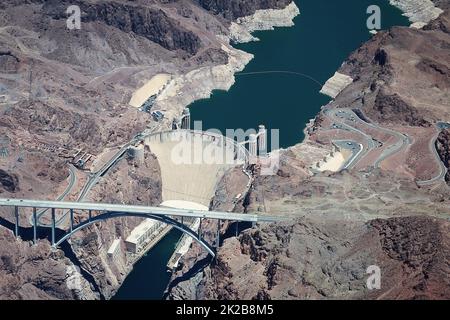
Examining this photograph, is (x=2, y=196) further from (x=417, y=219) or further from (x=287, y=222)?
(x=417, y=219)

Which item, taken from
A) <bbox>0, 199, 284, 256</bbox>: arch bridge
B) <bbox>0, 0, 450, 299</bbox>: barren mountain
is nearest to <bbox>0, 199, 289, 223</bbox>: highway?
<bbox>0, 199, 284, 256</bbox>: arch bridge

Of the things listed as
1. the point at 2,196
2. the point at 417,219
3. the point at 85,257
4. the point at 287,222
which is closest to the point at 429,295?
the point at 417,219

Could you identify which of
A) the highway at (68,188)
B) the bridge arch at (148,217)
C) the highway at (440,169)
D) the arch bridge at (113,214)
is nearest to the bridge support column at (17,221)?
the arch bridge at (113,214)

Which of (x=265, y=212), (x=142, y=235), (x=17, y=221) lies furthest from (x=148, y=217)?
(x=17, y=221)

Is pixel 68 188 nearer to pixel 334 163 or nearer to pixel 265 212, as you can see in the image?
pixel 265 212

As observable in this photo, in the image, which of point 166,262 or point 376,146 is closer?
point 166,262

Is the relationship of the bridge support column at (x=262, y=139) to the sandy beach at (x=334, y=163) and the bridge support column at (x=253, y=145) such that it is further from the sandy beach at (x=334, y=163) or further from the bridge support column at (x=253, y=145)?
the sandy beach at (x=334, y=163)

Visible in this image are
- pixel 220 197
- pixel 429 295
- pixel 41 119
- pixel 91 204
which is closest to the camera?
pixel 429 295
